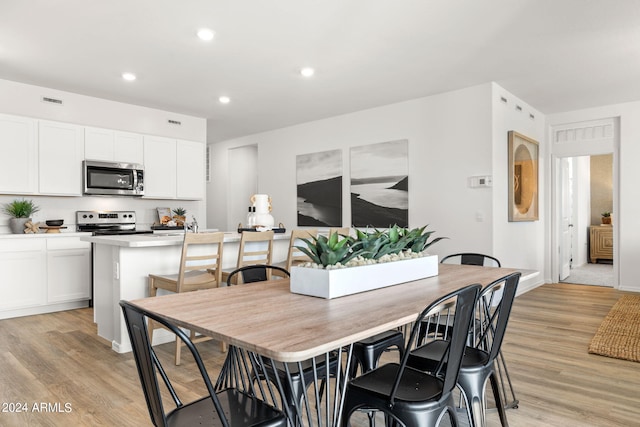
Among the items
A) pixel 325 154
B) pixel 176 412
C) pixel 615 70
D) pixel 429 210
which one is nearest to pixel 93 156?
pixel 325 154

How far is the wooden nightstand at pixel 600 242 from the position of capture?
8711 mm

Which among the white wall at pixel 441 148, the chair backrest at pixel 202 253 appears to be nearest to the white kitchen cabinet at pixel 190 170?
the white wall at pixel 441 148

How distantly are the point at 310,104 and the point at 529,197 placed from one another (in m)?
3.35

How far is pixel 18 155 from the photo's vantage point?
186 inches

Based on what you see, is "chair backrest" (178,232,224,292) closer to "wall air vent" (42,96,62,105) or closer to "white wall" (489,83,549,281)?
Result: "wall air vent" (42,96,62,105)

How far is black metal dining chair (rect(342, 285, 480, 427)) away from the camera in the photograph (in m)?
1.39

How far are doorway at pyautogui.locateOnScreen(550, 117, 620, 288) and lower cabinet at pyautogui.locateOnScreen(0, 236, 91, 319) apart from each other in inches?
265

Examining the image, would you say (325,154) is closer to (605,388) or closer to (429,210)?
(429,210)

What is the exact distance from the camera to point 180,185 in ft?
20.5

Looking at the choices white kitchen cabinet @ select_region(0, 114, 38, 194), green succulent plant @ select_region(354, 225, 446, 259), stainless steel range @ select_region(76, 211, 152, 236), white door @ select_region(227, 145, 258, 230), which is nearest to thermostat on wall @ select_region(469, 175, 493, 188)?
green succulent plant @ select_region(354, 225, 446, 259)

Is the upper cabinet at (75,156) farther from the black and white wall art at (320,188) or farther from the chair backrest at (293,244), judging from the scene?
the chair backrest at (293,244)

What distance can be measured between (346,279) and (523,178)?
481 centimetres

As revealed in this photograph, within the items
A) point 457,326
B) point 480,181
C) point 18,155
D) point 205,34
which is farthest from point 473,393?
point 18,155

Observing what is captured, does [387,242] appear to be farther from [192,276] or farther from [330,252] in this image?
[192,276]
